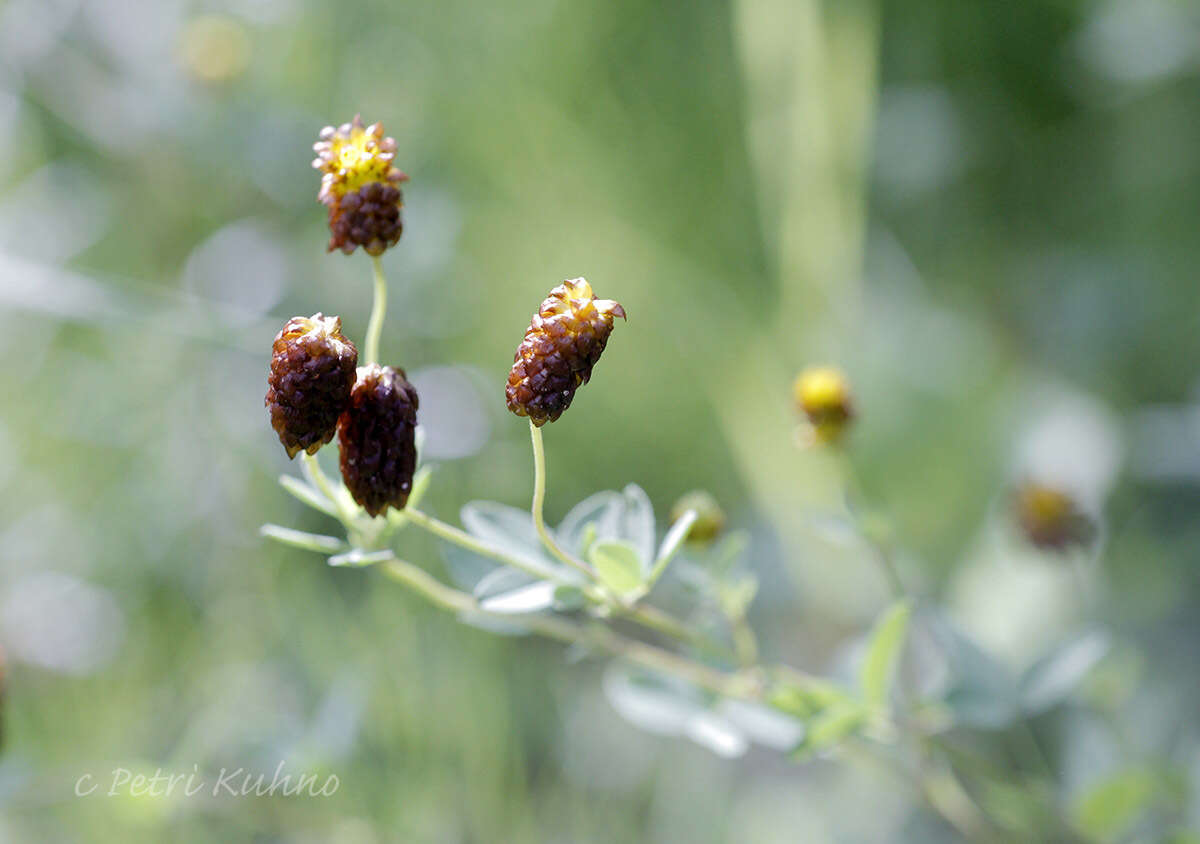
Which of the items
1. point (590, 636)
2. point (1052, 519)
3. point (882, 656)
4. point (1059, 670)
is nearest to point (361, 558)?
point (590, 636)

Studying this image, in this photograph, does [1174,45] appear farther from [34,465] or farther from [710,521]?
[34,465]

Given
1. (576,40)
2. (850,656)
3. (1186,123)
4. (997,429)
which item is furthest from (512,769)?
(1186,123)

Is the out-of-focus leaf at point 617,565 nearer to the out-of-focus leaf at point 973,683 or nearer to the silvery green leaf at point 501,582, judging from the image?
the silvery green leaf at point 501,582

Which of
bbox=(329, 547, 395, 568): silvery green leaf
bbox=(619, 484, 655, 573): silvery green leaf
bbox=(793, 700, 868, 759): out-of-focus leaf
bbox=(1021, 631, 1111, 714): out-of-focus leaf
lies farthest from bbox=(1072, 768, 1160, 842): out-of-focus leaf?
bbox=(329, 547, 395, 568): silvery green leaf

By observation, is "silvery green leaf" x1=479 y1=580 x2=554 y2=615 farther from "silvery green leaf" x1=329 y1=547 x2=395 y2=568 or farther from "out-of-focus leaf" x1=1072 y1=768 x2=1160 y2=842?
"out-of-focus leaf" x1=1072 y1=768 x2=1160 y2=842

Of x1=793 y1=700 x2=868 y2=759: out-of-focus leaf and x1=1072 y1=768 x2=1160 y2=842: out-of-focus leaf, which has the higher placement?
x1=793 y1=700 x2=868 y2=759: out-of-focus leaf
